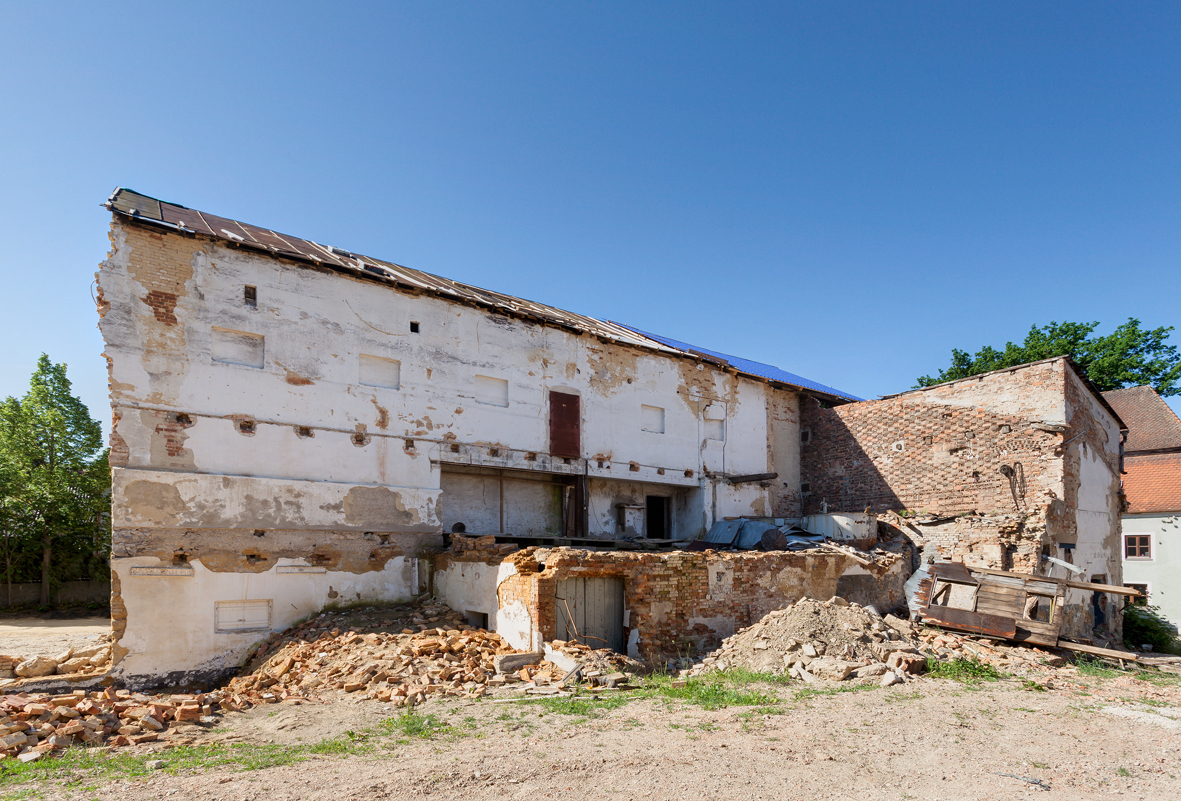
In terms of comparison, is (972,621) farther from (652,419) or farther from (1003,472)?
(652,419)

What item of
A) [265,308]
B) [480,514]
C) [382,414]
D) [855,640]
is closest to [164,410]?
[265,308]

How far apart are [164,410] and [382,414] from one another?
402 cm

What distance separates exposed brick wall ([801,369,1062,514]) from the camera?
673 inches

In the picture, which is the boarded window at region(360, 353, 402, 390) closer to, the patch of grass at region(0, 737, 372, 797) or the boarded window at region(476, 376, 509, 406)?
the boarded window at region(476, 376, 509, 406)

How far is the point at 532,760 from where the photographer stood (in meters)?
6.58

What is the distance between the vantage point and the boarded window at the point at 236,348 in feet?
43.5

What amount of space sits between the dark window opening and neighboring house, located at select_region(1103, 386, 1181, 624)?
1698 centimetres

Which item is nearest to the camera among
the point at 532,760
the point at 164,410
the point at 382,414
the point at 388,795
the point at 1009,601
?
the point at 388,795

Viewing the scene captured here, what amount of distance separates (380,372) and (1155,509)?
27.4 meters

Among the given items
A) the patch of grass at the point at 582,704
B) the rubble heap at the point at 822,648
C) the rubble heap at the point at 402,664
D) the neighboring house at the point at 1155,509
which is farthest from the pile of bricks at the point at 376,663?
the neighboring house at the point at 1155,509

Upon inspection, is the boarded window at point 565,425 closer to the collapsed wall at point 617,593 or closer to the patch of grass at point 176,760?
the collapsed wall at point 617,593

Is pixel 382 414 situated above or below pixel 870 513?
above

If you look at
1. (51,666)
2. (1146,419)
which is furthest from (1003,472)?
(51,666)

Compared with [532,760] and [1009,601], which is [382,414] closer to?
[532,760]
